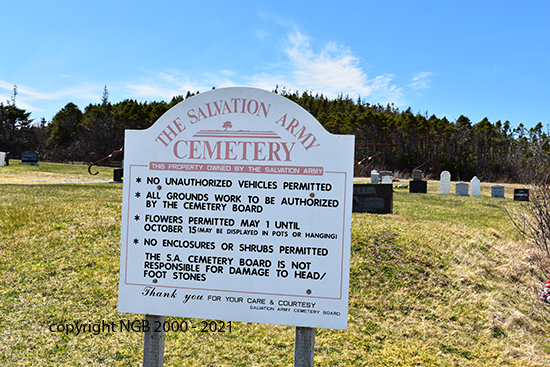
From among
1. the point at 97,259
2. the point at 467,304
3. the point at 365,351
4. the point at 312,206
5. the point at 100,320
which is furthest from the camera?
the point at 97,259

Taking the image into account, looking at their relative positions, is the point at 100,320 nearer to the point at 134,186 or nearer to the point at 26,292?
the point at 26,292

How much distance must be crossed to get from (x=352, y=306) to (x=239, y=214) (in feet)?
11.3

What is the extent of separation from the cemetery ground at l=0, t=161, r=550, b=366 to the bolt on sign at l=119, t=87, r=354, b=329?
1.85 meters

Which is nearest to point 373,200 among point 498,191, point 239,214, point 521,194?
point 239,214

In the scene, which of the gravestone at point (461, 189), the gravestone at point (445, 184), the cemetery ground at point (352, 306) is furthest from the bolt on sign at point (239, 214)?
the gravestone at point (461, 189)

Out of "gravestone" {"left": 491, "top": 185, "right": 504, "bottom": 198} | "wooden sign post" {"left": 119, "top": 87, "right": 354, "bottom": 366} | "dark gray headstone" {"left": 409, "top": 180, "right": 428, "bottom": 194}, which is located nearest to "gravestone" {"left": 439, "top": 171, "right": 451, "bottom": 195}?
"dark gray headstone" {"left": 409, "top": 180, "right": 428, "bottom": 194}

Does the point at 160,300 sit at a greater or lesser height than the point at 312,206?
lesser

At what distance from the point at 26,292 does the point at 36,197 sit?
23.5 ft

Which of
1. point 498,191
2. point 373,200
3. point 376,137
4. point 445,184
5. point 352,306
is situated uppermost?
point 376,137

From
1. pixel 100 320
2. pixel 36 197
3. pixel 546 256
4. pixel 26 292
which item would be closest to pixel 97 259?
pixel 26 292

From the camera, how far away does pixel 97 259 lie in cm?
659

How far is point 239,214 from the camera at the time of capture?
2887 millimetres

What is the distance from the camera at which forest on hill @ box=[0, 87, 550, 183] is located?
57.0 metres

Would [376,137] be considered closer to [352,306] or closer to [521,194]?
[521,194]
